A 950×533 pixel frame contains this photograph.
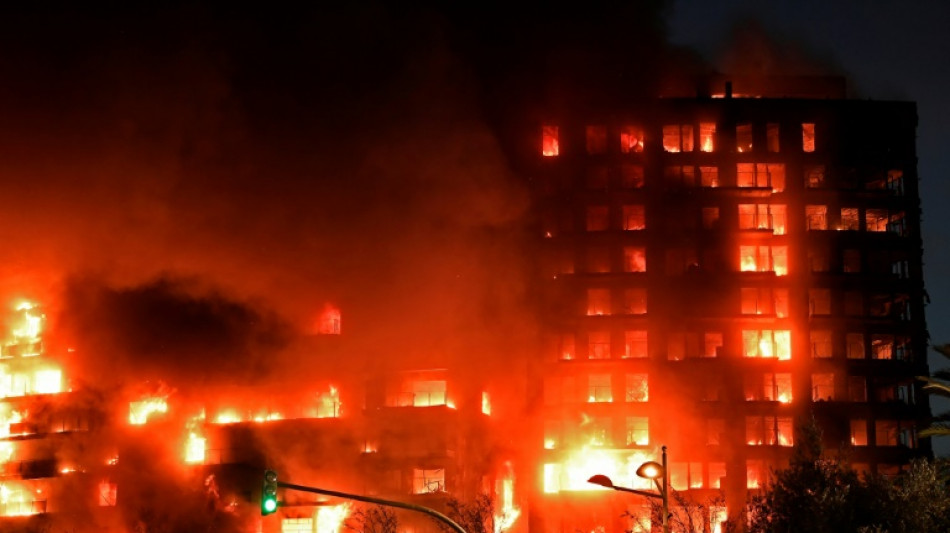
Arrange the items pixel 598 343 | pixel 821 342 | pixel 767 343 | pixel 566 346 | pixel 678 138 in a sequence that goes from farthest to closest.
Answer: pixel 678 138 < pixel 821 342 < pixel 767 343 < pixel 566 346 < pixel 598 343

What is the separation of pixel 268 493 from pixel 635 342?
66.4 meters

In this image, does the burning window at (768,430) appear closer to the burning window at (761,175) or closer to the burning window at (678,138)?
the burning window at (761,175)

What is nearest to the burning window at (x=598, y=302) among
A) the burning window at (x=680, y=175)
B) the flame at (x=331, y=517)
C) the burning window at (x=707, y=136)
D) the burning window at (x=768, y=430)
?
the burning window at (x=680, y=175)

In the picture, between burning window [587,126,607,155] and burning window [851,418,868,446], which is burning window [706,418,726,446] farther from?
burning window [587,126,607,155]

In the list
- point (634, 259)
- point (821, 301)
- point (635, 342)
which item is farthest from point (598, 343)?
point (821, 301)

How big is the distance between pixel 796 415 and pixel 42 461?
5678 centimetres

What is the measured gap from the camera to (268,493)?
28.5m

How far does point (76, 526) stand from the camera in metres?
91.1

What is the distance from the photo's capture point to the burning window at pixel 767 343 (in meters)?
93.4

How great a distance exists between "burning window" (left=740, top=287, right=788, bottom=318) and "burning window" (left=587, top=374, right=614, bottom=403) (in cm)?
1197

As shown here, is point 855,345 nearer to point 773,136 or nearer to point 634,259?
point 773,136

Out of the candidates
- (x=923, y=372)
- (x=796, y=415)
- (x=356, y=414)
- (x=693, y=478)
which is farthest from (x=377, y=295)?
(x=923, y=372)

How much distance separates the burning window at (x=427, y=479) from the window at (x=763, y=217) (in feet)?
103

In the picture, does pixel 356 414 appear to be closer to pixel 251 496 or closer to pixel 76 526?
pixel 251 496
